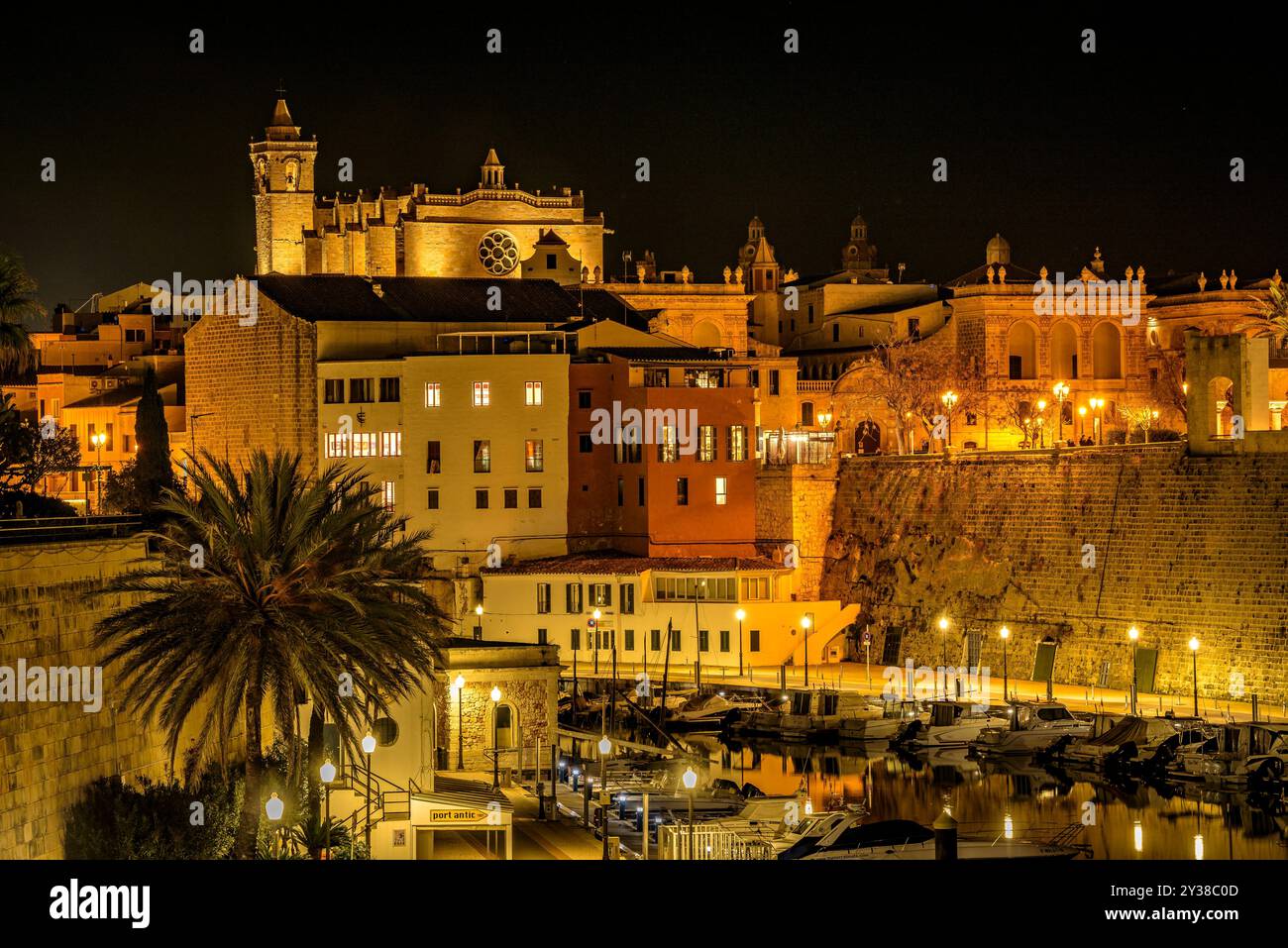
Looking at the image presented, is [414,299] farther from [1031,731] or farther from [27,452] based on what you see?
[1031,731]

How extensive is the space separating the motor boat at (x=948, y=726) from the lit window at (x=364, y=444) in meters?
19.7

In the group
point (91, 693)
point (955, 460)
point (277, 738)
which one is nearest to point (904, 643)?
point (955, 460)

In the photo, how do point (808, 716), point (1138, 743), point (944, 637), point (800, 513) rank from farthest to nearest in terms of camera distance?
1. point (800, 513)
2. point (944, 637)
3. point (808, 716)
4. point (1138, 743)

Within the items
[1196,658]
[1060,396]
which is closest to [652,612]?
[1196,658]

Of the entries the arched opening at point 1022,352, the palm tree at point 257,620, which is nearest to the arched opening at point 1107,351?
the arched opening at point 1022,352

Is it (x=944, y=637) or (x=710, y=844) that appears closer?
(x=710, y=844)

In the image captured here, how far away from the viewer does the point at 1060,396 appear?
3034 inches

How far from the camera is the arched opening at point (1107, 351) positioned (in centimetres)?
7975

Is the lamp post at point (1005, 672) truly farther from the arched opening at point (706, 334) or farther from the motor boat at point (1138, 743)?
the arched opening at point (706, 334)

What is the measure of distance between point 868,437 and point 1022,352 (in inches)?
→ 253

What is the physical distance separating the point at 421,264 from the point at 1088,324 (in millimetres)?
25289

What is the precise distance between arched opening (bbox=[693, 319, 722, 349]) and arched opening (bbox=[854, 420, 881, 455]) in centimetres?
626

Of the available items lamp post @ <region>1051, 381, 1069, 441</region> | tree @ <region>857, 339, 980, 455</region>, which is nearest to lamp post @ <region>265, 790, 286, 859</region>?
tree @ <region>857, 339, 980, 455</region>
